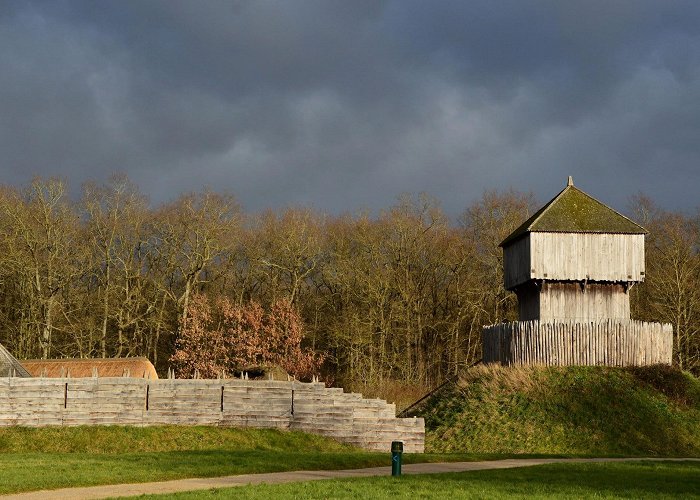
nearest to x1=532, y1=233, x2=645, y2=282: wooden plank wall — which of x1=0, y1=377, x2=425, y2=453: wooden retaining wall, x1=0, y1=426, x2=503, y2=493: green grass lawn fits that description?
x1=0, y1=377, x2=425, y2=453: wooden retaining wall

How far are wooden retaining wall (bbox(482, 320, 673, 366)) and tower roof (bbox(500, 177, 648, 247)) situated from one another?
4.40 m

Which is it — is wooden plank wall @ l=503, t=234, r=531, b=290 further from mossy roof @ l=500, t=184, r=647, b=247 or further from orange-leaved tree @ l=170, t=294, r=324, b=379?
orange-leaved tree @ l=170, t=294, r=324, b=379

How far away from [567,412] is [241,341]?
89.1ft

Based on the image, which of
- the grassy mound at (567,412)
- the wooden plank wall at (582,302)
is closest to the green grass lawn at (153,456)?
the grassy mound at (567,412)

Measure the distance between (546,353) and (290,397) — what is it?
12.6 m

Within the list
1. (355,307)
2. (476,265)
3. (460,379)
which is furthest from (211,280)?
(460,379)

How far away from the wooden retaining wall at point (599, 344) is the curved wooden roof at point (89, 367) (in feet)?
58.6

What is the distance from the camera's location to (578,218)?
41844 mm

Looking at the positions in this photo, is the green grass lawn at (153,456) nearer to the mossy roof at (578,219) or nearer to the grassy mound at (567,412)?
the grassy mound at (567,412)

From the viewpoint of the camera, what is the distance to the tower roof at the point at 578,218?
135 ft

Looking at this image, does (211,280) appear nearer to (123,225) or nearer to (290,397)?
(123,225)

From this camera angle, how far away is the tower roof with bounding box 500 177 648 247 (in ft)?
135

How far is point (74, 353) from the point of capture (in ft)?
195

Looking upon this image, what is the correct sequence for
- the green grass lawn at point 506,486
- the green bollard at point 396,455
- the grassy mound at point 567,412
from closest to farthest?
the green grass lawn at point 506,486, the green bollard at point 396,455, the grassy mound at point 567,412
